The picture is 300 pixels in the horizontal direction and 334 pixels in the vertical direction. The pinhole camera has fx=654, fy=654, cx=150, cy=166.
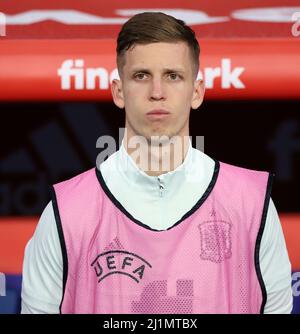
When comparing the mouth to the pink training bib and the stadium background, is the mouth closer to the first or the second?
the pink training bib

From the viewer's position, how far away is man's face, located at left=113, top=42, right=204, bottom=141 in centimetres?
100

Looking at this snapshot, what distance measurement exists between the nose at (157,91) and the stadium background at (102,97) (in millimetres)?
349

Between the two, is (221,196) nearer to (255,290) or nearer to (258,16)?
(255,290)

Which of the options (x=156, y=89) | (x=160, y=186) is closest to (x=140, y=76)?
(x=156, y=89)

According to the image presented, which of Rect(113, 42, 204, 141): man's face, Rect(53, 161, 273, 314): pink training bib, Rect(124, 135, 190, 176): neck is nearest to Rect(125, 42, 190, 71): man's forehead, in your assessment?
Rect(113, 42, 204, 141): man's face

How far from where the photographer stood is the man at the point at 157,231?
1015mm

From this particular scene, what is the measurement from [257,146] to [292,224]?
28cm

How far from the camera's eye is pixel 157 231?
3.40 feet

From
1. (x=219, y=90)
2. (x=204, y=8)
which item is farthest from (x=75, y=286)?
(x=204, y=8)

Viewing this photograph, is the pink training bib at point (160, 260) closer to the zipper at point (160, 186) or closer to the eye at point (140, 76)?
→ the zipper at point (160, 186)

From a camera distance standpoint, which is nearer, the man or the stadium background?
the man

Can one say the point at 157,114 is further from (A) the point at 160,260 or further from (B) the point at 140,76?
(A) the point at 160,260

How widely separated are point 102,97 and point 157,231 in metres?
0.41

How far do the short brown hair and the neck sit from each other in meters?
0.13
